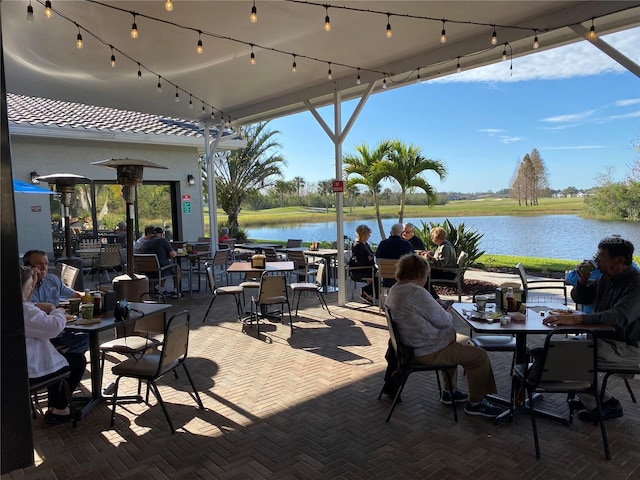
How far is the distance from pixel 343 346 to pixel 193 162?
32.1 feet

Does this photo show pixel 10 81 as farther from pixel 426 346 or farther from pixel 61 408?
pixel 426 346

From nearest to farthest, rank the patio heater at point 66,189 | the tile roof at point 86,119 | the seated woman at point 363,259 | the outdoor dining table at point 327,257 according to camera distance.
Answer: the seated woman at point 363,259 → the patio heater at point 66,189 → the outdoor dining table at point 327,257 → the tile roof at point 86,119

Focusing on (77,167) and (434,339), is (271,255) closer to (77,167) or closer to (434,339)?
(434,339)

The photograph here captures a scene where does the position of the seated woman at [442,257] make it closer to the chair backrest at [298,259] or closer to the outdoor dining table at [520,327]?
the chair backrest at [298,259]

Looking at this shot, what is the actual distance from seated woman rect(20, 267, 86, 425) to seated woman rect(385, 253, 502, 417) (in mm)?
2449

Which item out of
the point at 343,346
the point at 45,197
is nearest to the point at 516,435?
the point at 343,346

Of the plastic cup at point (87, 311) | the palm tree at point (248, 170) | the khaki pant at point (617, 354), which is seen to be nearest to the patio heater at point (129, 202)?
the plastic cup at point (87, 311)

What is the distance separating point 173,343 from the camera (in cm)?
339

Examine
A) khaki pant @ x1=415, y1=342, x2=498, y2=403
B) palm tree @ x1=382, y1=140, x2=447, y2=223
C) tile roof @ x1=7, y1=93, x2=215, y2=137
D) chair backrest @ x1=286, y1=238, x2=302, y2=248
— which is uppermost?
tile roof @ x1=7, y1=93, x2=215, y2=137

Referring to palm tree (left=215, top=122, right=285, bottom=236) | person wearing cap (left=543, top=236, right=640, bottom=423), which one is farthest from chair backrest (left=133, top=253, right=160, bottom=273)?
palm tree (left=215, top=122, right=285, bottom=236)

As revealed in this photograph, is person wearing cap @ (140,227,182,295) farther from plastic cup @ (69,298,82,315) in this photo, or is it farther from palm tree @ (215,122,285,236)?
palm tree @ (215,122,285,236)

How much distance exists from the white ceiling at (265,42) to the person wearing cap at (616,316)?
276 centimetres

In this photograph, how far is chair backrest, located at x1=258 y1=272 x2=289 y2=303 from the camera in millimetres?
5824

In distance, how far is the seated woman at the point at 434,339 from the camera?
11.2 ft
